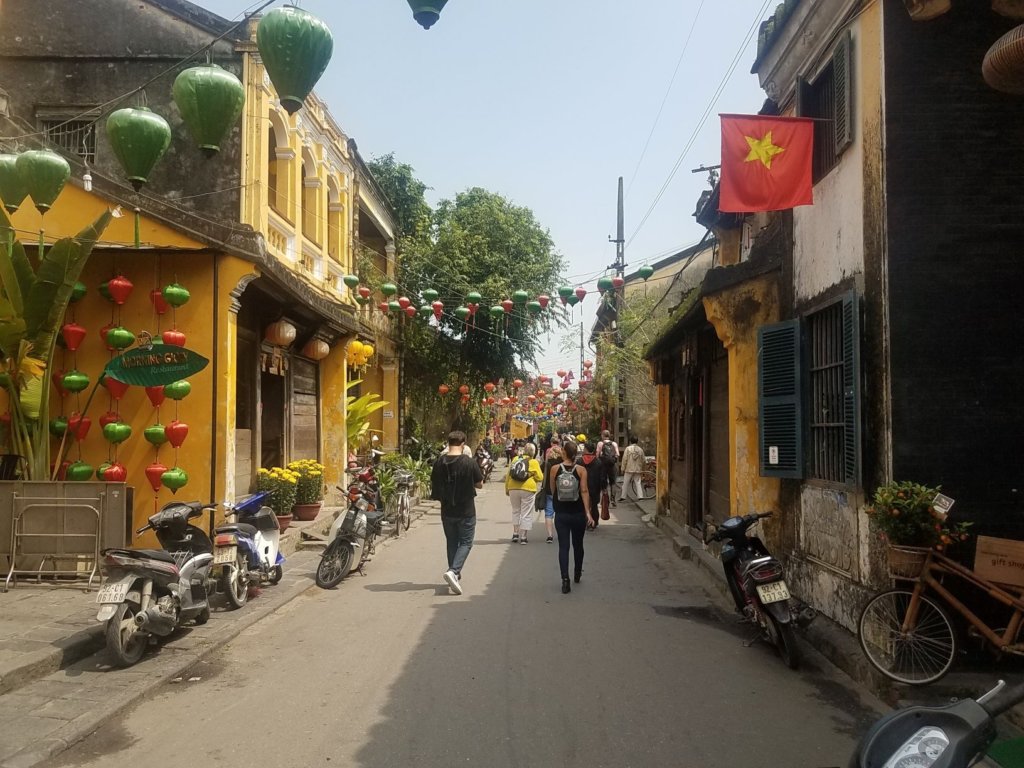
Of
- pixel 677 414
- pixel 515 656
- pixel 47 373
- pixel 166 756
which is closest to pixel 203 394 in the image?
pixel 47 373

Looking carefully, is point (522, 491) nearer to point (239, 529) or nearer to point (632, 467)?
point (239, 529)

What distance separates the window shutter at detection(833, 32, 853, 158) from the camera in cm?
722

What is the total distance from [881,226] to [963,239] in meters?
0.59

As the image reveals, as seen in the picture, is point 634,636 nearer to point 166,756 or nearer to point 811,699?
point 811,699

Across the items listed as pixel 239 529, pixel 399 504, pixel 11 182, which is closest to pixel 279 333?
pixel 399 504

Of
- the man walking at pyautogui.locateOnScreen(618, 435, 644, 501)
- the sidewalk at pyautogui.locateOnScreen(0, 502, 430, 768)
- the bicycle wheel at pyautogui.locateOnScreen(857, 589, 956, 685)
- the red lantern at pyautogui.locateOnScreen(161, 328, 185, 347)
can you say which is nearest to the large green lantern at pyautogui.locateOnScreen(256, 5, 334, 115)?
the sidewalk at pyautogui.locateOnScreen(0, 502, 430, 768)

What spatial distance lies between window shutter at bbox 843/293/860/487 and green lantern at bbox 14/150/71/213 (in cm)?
660

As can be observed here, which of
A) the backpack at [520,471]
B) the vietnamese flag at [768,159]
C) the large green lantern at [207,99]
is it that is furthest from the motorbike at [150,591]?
the backpack at [520,471]

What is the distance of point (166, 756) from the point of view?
15.4ft

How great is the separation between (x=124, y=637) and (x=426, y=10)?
16.4 feet

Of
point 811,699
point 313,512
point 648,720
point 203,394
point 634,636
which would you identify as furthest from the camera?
point 313,512

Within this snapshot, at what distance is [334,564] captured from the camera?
10.2 m

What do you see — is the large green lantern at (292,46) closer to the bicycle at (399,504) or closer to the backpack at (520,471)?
the backpack at (520,471)

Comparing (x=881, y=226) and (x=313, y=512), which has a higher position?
(x=881, y=226)
